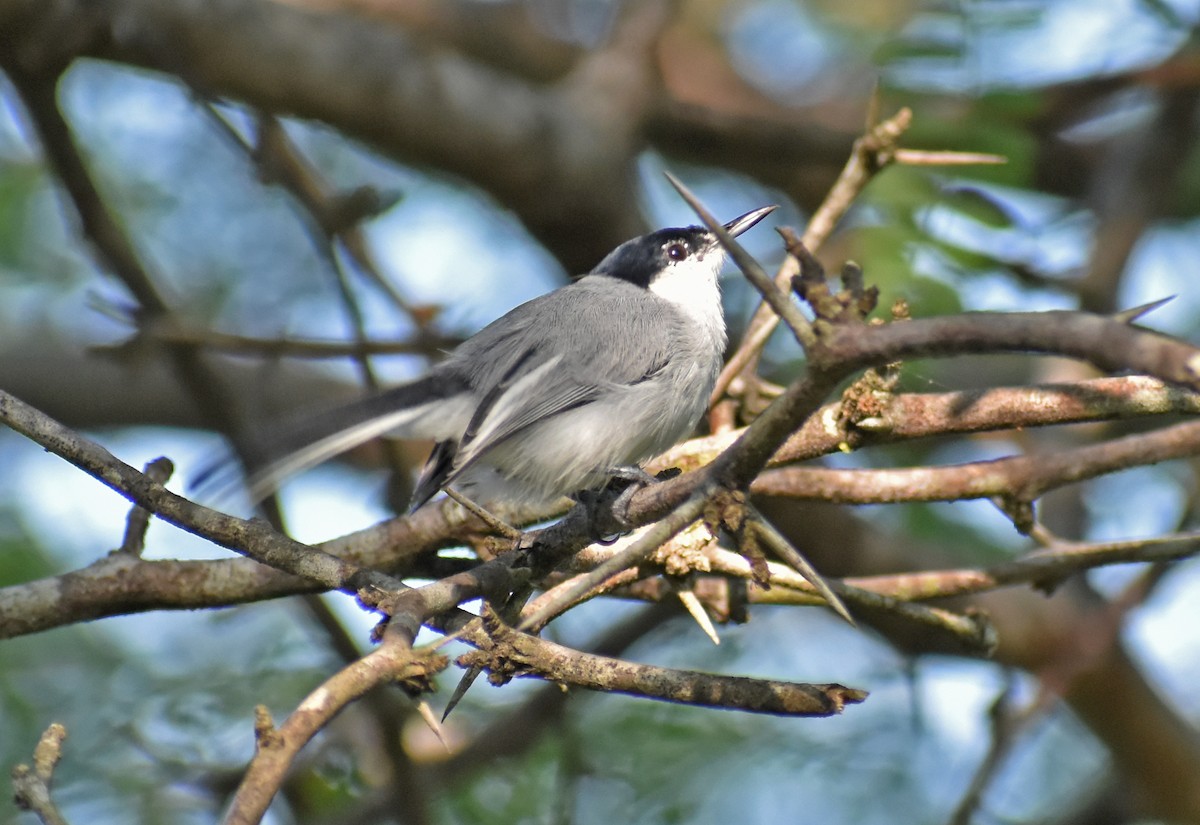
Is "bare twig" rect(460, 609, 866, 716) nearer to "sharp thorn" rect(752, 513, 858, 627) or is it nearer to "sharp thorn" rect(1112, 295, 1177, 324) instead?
"sharp thorn" rect(752, 513, 858, 627)

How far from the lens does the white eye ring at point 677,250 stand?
13.1 ft

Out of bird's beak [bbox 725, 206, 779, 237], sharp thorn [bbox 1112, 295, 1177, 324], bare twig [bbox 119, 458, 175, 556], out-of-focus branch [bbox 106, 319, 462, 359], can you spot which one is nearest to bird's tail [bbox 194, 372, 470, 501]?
bare twig [bbox 119, 458, 175, 556]

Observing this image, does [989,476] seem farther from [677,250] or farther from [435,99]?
[435,99]

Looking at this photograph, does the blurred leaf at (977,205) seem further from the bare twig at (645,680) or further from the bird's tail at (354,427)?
the bare twig at (645,680)

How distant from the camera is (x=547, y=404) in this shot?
3.07m

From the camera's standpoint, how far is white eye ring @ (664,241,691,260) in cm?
399

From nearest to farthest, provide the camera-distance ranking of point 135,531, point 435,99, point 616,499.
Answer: point 616,499
point 135,531
point 435,99

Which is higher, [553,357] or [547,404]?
[553,357]

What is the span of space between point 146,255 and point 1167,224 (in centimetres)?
430

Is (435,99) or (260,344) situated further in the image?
(435,99)

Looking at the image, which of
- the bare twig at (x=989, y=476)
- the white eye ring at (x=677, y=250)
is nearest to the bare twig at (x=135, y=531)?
the bare twig at (x=989, y=476)

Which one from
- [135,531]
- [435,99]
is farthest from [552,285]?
[135,531]

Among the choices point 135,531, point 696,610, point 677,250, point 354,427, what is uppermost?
point 677,250

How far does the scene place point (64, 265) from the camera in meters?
5.23
